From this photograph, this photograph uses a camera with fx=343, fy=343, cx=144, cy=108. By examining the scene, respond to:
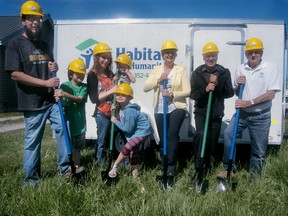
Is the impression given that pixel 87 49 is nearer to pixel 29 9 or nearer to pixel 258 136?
pixel 29 9

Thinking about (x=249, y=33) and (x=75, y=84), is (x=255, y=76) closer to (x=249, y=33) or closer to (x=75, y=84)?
(x=249, y=33)

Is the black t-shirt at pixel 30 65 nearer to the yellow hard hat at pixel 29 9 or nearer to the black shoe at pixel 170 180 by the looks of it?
the yellow hard hat at pixel 29 9

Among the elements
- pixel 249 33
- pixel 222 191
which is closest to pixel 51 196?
pixel 222 191

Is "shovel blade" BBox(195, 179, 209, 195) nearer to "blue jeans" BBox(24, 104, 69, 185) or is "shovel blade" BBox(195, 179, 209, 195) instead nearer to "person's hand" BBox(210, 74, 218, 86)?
"person's hand" BBox(210, 74, 218, 86)

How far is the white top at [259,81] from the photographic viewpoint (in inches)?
178

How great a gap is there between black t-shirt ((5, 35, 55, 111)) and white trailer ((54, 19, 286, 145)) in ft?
6.20

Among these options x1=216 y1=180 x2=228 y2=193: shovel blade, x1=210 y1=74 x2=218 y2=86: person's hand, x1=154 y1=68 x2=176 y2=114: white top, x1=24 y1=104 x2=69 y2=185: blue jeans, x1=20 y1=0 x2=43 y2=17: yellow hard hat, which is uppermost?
x1=20 y1=0 x2=43 y2=17: yellow hard hat

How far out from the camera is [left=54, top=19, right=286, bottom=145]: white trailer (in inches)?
227

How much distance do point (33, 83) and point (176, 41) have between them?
2.76 meters

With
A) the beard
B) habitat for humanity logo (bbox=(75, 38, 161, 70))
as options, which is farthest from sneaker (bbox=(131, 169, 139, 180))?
the beard

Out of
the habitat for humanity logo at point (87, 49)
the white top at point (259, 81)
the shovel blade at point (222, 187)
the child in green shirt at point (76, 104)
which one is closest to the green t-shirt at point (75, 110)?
the child in green shirt at point (76, 104)

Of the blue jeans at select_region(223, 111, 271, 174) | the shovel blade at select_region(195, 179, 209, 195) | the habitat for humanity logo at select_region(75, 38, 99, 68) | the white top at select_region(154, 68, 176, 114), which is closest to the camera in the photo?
the shovel blade at select_region(195, 179, 209, 195)

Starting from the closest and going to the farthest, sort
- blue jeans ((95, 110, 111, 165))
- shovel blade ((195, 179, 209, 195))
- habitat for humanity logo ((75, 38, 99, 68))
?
shovel blade ((195, 179, 209, 195)) → blue jeans ((95, 110, 111, 165)) → habitat for humanity logo ((75, 38, 99, 68))

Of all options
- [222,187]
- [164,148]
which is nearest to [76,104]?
[164,148]
